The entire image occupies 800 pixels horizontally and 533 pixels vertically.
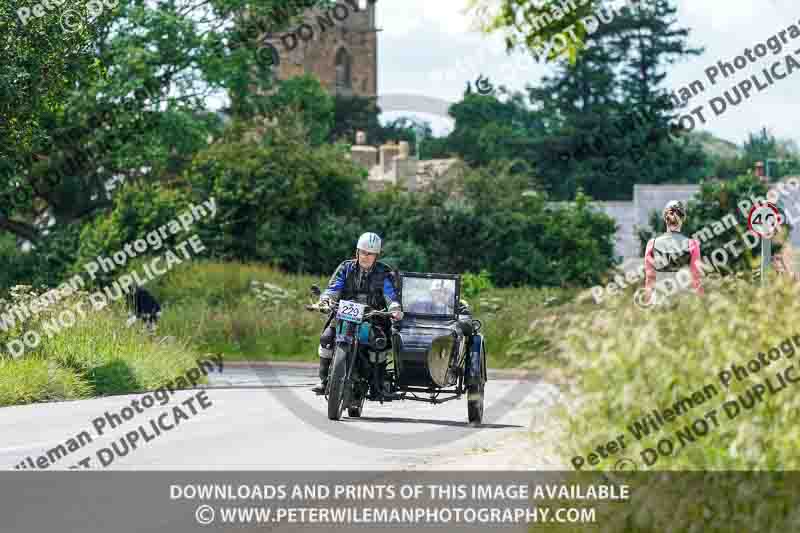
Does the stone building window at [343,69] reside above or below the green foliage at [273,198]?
above

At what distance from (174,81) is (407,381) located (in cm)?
3711

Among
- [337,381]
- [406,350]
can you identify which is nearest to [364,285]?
→ [406,350]

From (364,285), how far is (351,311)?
1.74 ft

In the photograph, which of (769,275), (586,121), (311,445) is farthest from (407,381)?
(586,121)

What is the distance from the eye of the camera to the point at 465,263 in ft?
162

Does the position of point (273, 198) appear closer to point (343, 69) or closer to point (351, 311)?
point (351, 311)

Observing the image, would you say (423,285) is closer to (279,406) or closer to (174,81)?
(279,406)

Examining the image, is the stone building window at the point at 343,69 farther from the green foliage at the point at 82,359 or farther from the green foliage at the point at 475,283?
the green foliage at the point at 82,359

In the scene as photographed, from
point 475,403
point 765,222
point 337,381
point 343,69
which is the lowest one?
point 475,403

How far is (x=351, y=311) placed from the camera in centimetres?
1484

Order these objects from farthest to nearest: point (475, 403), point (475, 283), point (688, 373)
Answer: point (475, 283)
point (475, 403)
point (688, 373)

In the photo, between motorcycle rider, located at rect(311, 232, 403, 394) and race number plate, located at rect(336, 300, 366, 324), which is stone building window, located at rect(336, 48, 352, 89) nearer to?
motorcycle rider, located at rect(311, 232, 403, 394)

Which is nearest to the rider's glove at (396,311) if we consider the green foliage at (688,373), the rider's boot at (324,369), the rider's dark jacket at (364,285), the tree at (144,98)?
the rider's dark jacket at (364,285)

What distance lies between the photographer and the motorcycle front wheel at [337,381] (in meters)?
14.8
